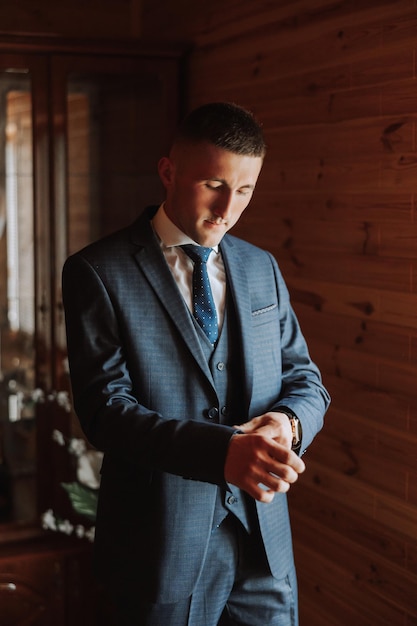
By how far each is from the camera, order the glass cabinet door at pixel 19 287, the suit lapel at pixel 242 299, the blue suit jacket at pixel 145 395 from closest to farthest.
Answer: the blue suit jacket at pixel 145 395 < the suit lapel at pixel 242 299 < the glass cabinet door at pixel 19 287

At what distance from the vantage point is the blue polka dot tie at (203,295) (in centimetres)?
189

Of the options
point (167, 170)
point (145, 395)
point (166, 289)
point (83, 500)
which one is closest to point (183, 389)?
point (145, 395)

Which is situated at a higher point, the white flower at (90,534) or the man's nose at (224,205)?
the man's nose at (224,205)

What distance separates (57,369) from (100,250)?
1447 mm

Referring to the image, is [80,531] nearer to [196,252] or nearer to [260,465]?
[196,252]

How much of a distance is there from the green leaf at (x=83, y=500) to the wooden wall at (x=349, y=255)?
26.3 inches

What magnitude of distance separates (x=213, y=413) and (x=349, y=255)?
88 centimetres

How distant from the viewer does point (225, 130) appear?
1.80 meters

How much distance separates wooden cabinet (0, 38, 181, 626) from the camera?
3150 millimetres

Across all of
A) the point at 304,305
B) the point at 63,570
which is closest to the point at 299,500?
the point at 304,305

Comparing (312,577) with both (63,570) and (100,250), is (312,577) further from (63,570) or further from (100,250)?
(100,250)

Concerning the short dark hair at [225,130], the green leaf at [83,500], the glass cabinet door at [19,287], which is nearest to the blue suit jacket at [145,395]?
the short dark hair at [225,130]

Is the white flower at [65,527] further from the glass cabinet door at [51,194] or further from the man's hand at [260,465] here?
the man's hand at [260,465]

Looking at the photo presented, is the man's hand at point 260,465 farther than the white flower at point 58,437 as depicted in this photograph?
No
